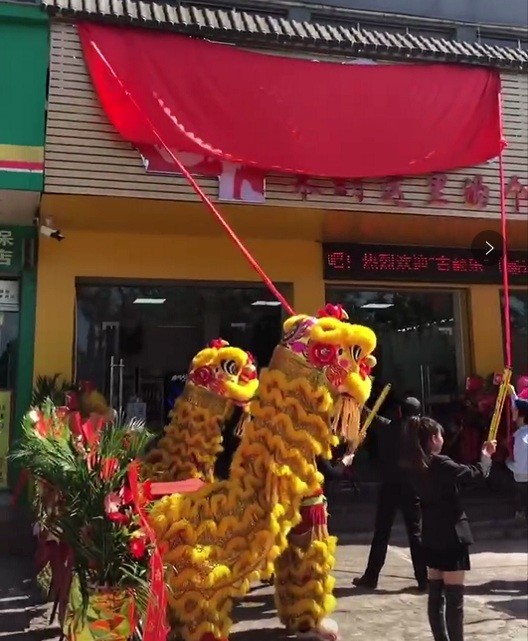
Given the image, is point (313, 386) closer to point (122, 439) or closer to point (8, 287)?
point (122, 439)

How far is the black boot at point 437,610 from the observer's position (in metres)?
4.30

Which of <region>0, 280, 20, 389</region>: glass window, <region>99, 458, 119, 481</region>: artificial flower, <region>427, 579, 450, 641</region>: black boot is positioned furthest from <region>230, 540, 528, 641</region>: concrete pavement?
<region>0, 280, 20, 389</region>: glass window

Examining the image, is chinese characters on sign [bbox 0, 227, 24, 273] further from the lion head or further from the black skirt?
the black skirt

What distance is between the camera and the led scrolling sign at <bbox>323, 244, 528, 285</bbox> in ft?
29.4

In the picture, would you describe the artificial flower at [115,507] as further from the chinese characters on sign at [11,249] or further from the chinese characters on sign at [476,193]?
the chinese characters on sign at [476,193]

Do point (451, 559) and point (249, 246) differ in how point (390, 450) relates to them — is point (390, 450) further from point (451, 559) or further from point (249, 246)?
point (249, 246)

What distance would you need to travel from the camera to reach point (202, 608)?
3.85 m

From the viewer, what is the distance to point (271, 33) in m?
7.16

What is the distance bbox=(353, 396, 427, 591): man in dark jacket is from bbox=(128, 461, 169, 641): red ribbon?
2.90 meters

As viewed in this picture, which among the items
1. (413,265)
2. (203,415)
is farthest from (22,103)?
(413,265)

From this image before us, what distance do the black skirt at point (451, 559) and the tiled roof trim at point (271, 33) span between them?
5.28 metres

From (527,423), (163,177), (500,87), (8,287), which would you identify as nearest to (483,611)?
(527,423)

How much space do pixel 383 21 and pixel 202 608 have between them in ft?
31.6

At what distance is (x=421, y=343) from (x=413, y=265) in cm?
123
